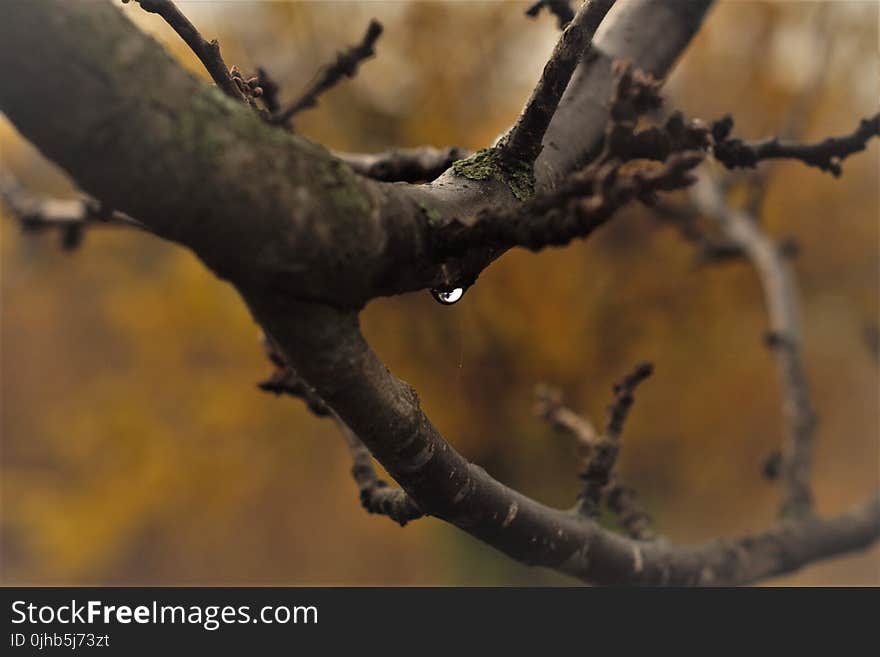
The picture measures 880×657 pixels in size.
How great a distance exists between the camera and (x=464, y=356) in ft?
28.2

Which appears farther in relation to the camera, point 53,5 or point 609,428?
point 609,428

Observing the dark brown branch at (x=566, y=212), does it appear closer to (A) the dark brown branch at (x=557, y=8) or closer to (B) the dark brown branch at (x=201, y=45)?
(B) the dark brown branch at (x=201, y=45)

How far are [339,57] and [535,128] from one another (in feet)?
3.37

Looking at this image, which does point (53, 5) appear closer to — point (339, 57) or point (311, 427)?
point (339, 57)

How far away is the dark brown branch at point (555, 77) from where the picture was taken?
104 cm

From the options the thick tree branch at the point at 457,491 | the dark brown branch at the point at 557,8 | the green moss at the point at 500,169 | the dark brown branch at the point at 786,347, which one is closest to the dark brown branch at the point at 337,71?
the dark brown branch at the point at 557,8

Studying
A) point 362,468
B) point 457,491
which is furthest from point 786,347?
point 457,491

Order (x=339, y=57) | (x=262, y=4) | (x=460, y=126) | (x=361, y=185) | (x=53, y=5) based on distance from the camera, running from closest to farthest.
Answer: (x=53, y=5)
(x=361, y=185)
(x=339, y=57)
(x=262, y=4)
(x=460, y=126)

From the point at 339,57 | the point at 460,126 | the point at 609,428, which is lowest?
the point at 609,428

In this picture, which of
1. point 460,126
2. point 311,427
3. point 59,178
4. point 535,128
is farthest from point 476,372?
point 535,128

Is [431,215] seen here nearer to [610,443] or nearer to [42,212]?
[610,443]

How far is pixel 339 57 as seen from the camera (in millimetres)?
1947

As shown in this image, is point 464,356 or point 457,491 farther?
point 464,356

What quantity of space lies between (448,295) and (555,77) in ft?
1.17
